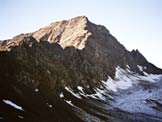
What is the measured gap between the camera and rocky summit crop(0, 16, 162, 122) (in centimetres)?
5309

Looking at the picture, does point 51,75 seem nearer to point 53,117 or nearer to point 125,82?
point 53,117

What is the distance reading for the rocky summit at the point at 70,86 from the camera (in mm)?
53094

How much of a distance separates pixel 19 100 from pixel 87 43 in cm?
11424

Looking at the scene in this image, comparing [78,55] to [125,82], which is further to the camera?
[125,82]

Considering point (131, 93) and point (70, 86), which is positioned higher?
point (131, 93)

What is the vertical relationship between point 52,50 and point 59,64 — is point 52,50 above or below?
above

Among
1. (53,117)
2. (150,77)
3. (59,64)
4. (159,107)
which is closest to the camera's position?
(53,117)

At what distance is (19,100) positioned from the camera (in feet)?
169

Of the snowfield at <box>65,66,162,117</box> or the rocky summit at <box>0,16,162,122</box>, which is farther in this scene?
the snowfield at <box>65,66,162,117</box>

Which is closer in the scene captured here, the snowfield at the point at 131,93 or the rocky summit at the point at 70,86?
the rocky summit at the point at 70,86

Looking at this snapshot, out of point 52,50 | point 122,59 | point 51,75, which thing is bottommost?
point 51,75

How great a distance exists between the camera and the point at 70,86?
315ft

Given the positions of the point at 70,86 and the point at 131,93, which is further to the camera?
the point at 131,93

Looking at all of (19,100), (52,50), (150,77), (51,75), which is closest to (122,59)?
(150,77)
